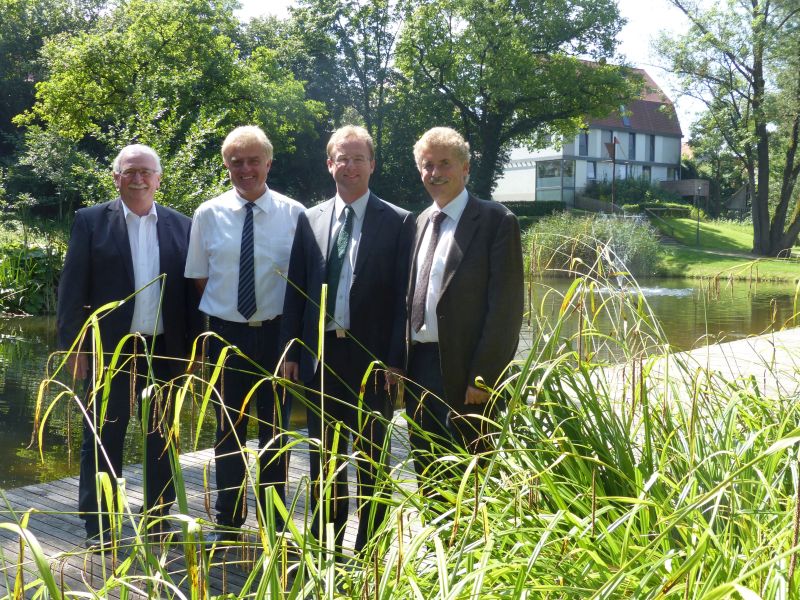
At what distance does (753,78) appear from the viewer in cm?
3180

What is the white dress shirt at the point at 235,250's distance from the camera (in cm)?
370

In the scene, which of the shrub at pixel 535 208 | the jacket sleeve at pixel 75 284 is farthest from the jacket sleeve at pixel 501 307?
the shrub at pixel 535 208

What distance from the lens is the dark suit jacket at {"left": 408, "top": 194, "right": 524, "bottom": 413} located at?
3217mm

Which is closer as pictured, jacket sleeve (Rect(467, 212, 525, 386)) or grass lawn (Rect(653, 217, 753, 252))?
jacket sleeve (Rect(467, 212, 525, 386))

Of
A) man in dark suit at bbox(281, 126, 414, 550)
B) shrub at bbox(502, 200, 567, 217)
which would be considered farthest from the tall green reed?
shrub at bbox(502, 200, 567, 217)

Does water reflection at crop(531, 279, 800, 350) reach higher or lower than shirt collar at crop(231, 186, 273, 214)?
lower

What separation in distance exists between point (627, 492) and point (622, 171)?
5669 cm

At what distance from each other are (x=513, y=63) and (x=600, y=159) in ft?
59.6

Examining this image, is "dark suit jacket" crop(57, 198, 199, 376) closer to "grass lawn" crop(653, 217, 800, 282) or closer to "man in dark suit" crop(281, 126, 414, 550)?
"man in dark suit" crop(281, 126, 414, 550)

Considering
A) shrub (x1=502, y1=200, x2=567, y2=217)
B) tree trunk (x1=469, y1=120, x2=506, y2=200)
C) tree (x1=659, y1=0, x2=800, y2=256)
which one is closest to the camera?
tree (x1=659, y1=0, x2=800, y2=256)

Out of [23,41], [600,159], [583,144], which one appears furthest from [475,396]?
[600,159]

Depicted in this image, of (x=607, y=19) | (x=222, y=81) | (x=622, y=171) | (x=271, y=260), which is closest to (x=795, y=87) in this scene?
(x=607, y=19)

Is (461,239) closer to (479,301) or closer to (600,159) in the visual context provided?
(479,301)

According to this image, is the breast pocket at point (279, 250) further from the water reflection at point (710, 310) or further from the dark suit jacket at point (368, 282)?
the water reflection at point (710, 310)
